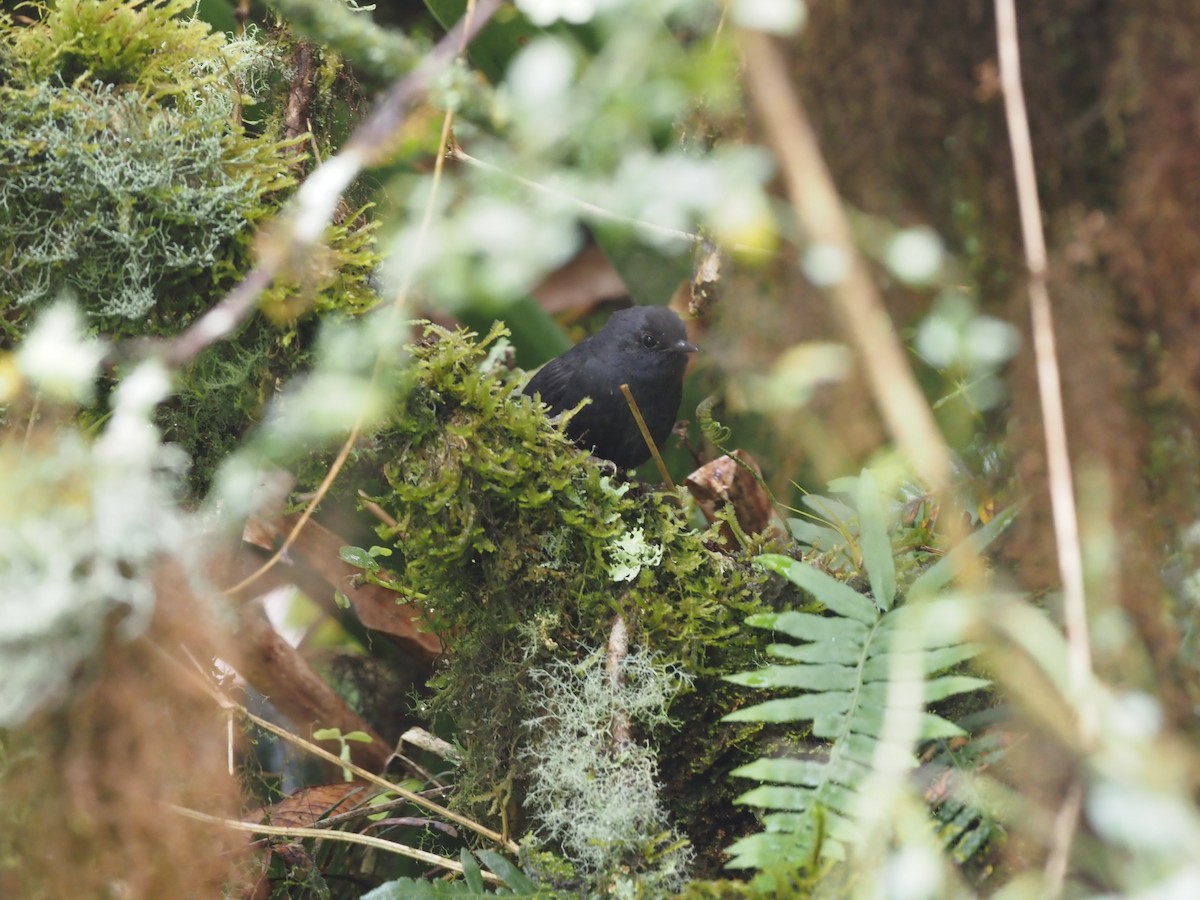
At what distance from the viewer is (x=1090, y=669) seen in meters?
1.12

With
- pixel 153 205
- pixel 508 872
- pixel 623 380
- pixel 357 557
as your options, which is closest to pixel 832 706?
pixel 508 872

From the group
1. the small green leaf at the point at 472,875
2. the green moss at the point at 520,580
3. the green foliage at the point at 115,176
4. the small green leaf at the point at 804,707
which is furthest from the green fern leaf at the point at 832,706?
the green foliage at the point at 115,176

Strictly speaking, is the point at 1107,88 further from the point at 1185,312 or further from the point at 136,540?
the point at 136,540

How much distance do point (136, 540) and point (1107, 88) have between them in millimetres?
1331

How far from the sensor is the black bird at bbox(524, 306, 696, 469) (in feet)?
11.0

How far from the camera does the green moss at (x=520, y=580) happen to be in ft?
6.64

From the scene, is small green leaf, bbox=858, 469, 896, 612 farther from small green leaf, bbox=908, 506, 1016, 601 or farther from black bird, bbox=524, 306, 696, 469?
black bird, bbox=524, 306, 696, 469

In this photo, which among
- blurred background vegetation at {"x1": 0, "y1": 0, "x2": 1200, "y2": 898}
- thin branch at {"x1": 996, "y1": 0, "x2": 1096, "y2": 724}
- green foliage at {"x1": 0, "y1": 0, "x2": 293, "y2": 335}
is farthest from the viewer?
green foliage at {"x1": 0, "y1": 0, "x2": 293, "y2": 335}

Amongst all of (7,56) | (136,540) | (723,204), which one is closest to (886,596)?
(723,204)

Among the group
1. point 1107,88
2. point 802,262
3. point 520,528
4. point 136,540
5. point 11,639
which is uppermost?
point 1107,88

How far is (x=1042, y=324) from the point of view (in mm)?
1198

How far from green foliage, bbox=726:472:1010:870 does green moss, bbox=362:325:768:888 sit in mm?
308

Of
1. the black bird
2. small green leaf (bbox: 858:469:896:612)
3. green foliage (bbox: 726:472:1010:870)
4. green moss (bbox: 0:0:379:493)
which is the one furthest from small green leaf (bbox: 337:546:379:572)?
the black bird

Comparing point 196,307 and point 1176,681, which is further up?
point 1176,681
